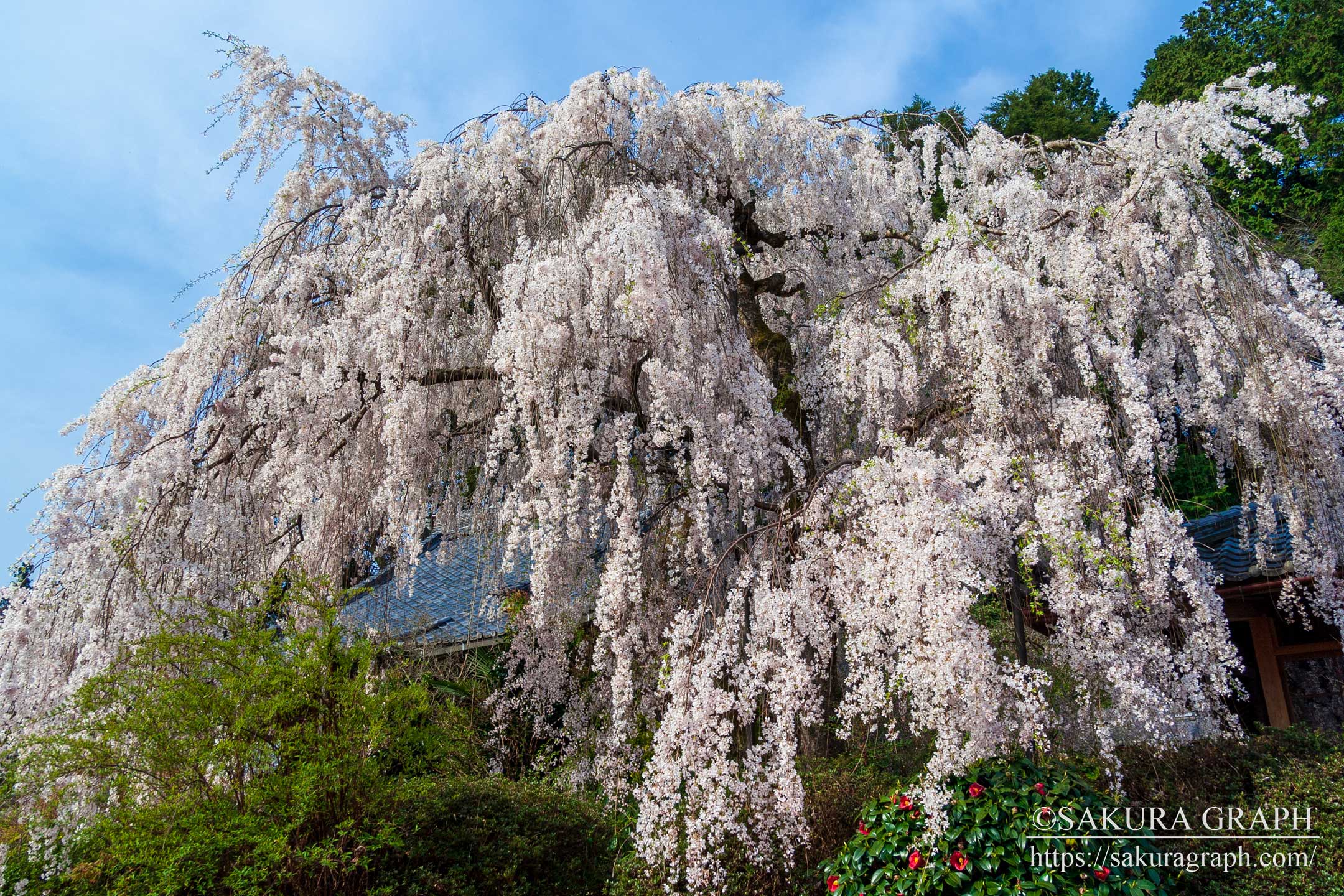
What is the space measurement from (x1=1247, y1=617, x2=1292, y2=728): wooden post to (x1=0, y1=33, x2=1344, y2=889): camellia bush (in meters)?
1.72

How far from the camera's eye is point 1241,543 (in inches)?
237

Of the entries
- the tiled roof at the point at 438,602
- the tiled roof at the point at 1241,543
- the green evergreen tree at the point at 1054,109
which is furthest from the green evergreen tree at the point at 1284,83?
the tiled roof at the point at 438,602

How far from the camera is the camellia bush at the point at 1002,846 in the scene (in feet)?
11.1

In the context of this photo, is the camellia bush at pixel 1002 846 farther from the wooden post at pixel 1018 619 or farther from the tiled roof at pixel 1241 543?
the tiled roof at pixel 1241 543

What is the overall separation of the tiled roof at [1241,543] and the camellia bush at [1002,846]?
2263mm

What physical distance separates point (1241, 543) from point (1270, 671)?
67.8 inches

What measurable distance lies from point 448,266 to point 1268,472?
5.61 m

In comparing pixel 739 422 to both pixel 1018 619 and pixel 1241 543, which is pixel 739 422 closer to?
pixel 1018 619

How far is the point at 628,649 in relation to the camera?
15.3 ft

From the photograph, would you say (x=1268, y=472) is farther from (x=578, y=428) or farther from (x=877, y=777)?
(x=578, y=428)

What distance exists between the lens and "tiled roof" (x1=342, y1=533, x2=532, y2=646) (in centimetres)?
822

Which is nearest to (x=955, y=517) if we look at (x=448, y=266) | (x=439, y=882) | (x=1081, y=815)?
(x=1081, y=815)

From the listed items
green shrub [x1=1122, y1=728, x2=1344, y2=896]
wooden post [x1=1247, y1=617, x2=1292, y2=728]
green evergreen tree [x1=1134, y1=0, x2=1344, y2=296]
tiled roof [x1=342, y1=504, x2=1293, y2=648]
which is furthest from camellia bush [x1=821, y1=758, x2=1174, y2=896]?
green evergreen tree [x1=1134, y1=0, x2=1344, y2=296]

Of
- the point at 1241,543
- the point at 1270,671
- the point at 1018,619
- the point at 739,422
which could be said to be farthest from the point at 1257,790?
the point at 739,422
